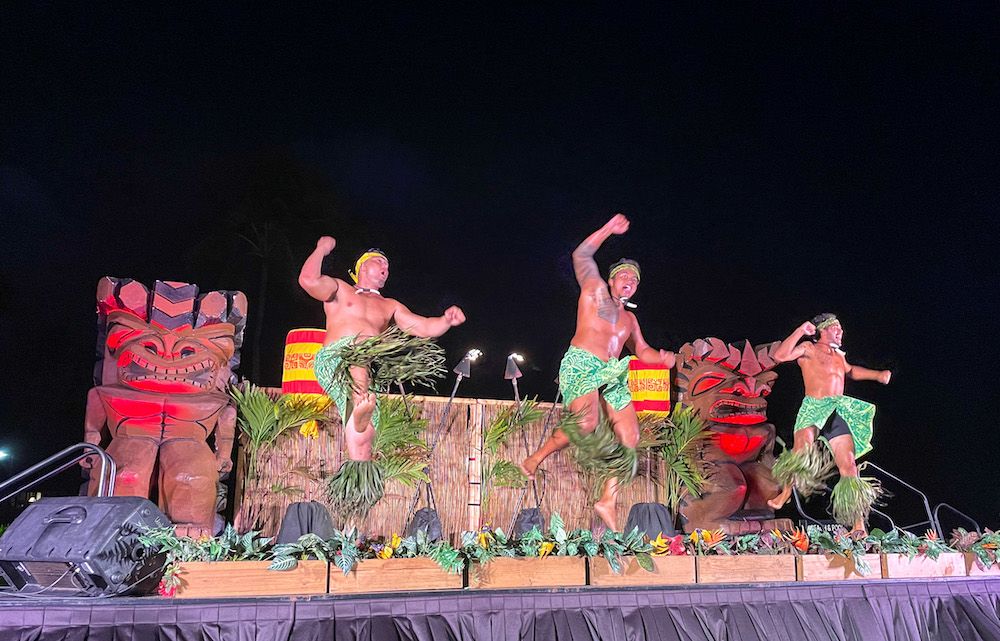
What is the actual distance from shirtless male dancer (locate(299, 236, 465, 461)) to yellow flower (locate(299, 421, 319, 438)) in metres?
1.03

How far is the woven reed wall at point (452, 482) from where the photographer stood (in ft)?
15.2

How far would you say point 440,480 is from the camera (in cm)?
498

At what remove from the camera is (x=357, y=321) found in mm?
3668

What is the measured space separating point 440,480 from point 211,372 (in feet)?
5.08

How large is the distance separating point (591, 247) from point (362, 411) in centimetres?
138

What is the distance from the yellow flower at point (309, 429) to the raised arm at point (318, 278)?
1246mm

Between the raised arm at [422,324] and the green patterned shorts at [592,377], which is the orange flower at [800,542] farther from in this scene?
the raised arm at [422,324]

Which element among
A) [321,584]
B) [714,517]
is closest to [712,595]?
[321,584]

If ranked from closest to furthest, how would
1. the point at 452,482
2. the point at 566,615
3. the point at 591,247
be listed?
the point at 566,615 < the point at 591,247 < the point at 452,482

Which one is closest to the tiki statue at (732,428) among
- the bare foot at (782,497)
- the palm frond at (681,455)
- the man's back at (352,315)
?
the palm frond at (681,455)

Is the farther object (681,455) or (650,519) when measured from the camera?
(681,455)

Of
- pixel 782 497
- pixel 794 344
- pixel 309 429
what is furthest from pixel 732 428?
pixel 309 429

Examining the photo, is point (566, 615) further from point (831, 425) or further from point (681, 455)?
point (681, 455)

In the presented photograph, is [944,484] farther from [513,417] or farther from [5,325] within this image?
[5,325]
